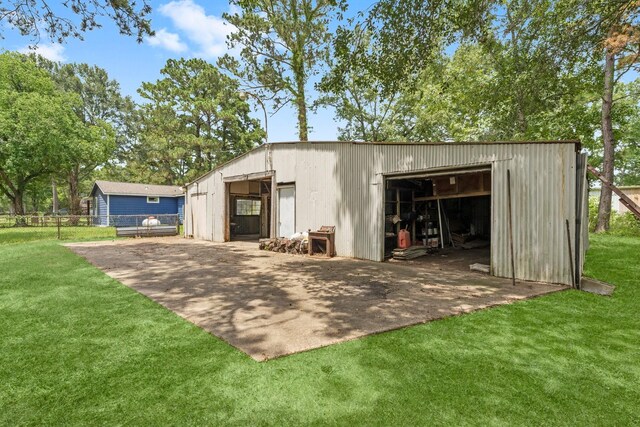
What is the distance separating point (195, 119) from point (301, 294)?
3037 centimetres

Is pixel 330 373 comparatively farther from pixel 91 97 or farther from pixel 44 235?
pixel 91 97

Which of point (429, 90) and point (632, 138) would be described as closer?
point (429, 90)

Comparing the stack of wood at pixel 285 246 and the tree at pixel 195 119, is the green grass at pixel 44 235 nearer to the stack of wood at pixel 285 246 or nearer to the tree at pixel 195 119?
the stack of wood at pixel 285 246

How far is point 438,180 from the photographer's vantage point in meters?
10.2

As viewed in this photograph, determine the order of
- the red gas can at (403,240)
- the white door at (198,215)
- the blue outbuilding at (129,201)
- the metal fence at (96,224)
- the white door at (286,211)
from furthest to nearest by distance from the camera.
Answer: the blue outbuilding at (129,201) < the metal fence at (96,224) < the white door at (198,215) < the white door at (286,211) < the red gas can at (403,240)

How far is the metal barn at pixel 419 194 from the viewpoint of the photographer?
6090mm

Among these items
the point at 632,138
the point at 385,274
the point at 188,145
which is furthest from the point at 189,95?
the point at 632,138

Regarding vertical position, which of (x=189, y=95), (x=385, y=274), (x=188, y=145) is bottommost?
(x=385, y=274)

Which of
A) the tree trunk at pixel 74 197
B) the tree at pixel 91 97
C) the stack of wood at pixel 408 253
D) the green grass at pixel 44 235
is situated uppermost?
the tree at pixel 91 97

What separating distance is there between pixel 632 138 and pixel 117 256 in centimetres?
4327

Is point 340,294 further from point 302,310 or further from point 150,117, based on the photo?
point 150,117

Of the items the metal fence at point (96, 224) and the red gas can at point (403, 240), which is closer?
the red gas can at point (403, 240)

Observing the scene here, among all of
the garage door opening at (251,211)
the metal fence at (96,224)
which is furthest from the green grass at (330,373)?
the metal fence at (96,224)

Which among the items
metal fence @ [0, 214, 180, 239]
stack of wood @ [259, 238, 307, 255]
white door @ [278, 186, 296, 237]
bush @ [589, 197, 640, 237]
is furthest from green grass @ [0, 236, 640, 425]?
metal fence @ [0, 214, 180, 239]
